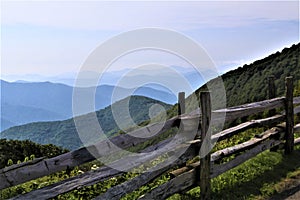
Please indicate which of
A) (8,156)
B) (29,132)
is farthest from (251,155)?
(29,132)

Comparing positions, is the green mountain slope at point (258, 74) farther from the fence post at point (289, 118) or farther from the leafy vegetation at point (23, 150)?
the fence post at point (289, 118)

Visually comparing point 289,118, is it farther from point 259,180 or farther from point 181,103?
point 181,103

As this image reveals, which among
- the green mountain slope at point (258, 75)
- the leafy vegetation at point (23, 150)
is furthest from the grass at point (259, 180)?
the green mountain slope at point (258, 75)

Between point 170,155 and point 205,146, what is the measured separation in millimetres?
486

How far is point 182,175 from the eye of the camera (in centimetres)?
534

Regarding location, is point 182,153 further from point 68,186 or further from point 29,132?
point 29,132

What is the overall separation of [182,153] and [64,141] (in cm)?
5906

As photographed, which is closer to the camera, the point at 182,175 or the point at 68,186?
the point at 68,186

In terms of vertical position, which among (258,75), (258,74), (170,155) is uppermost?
(258,74)

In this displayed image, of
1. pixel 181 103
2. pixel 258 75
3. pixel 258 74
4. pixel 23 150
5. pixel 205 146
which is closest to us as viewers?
pixel 205 146

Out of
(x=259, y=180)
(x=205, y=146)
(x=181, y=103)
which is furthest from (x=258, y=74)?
(x=205, y=146)

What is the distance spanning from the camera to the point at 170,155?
18.1 ft

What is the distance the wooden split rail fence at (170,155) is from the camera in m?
3.75

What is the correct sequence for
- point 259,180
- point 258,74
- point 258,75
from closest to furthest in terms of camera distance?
point 259,180 < point 258,75 < point 258,74
